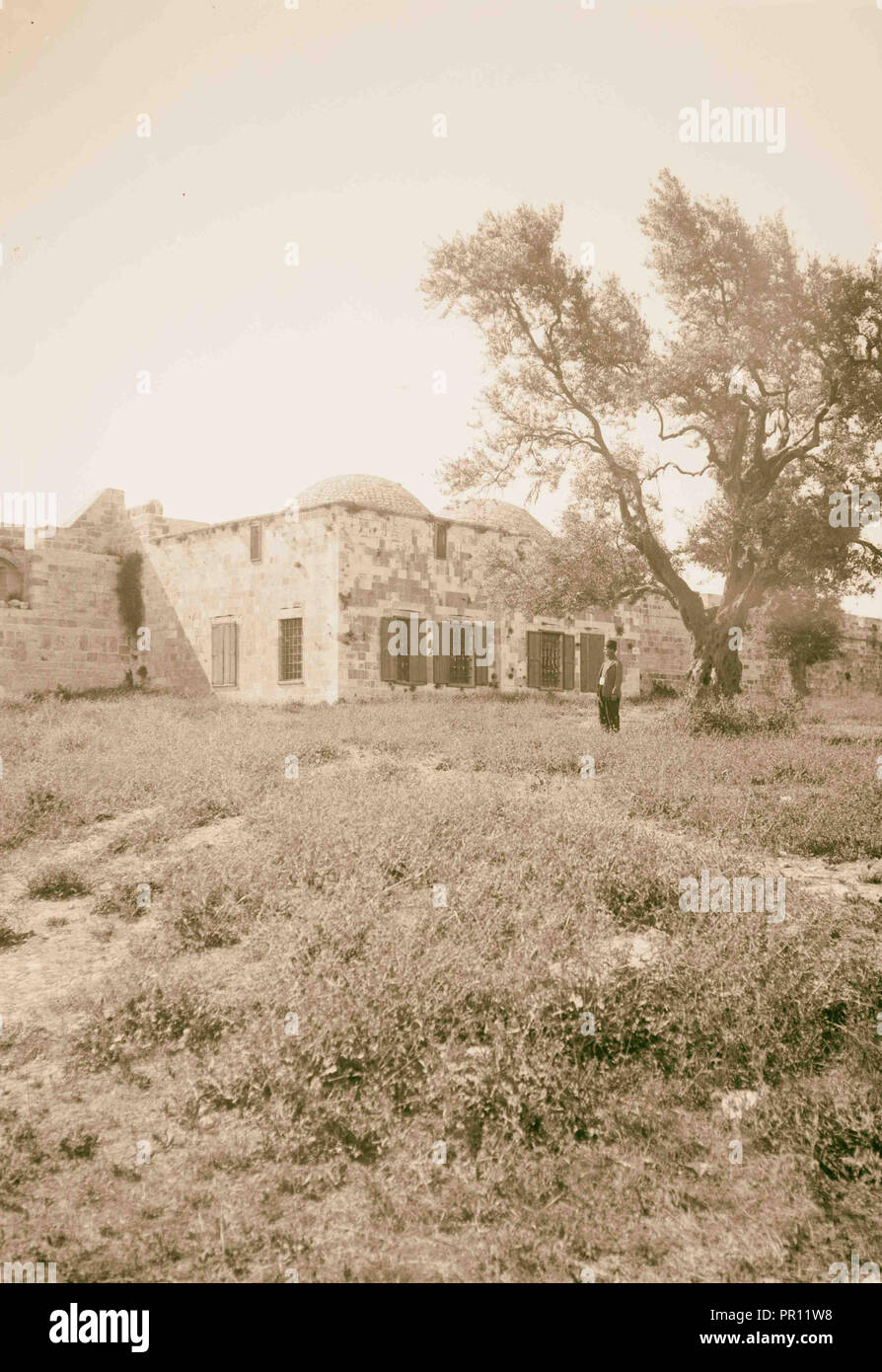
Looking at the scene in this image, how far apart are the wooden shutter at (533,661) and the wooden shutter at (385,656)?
205 inches

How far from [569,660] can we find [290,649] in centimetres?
895

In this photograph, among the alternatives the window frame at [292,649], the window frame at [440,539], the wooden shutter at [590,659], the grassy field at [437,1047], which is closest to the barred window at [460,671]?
the window frame at [440,539]

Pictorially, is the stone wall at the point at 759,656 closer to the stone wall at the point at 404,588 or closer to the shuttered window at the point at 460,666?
the stone wall at the point at 404,588

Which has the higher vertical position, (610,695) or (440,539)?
(440,539)

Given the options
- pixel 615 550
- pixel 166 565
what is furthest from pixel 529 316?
pixel 166 565

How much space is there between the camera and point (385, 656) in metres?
24.2

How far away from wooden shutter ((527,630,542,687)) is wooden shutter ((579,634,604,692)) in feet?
6.17

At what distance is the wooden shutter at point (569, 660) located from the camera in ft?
94.8

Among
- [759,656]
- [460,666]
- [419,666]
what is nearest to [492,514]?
[460,666]

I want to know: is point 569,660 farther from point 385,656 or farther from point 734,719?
point 734,719

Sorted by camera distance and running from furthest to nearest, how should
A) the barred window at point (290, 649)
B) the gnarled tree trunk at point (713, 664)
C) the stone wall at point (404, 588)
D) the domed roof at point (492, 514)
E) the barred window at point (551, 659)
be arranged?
the domed roof at point (492, 514)
the barred window at point (551, 659)
the barred window at point (290, 649)
the stone wall at point (404, 588)
the gnarled tree trunk at point (713, 664)

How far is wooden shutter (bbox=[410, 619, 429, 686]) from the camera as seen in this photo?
2477 cm
